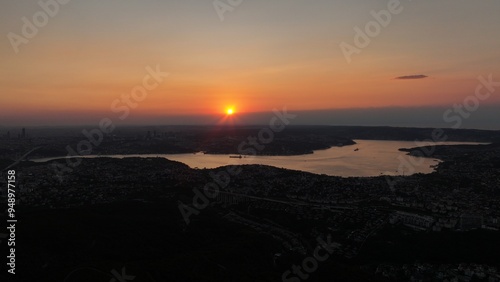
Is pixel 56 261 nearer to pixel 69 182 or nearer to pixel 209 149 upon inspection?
pixel 69 182

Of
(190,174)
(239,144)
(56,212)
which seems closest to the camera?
(56,212)

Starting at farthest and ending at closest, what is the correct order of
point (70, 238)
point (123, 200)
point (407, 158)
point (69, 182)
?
point (407, 158), point (69, 182), point (123, 200), point (70, 238)

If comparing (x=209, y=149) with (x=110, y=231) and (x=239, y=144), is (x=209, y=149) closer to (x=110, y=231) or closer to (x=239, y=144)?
(x=239, y=144)

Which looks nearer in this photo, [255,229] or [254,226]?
[255,229]

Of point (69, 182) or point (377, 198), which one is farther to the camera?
point (69, 182)

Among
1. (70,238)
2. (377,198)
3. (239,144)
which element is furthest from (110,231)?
(239,144)

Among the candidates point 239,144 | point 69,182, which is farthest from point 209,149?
point 69,182
